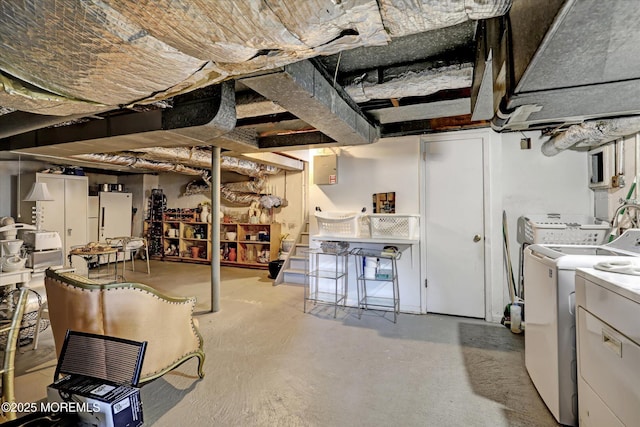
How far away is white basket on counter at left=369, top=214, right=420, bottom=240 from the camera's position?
361 centimetres

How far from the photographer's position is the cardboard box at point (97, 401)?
110 centimetres

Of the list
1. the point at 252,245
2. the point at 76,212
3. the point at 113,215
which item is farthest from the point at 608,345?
the point at 113,215

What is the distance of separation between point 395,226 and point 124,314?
2.83 metres

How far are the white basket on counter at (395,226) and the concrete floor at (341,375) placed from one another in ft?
3.28

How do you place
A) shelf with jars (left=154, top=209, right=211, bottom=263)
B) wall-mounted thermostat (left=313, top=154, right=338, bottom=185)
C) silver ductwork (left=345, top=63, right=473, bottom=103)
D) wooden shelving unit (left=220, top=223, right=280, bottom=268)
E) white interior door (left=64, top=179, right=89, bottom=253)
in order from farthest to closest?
1. shelf with jars (left=154, top=209, right=211, bottom=263)
2. wooden shelving unit (left=220, top=223, right=280, bottom=268)
3. white interior door (left=64, top=179, right=89, bottom=253)
4. wall-mounted thermostat (left=313, top=154, right=338, bottom=185)
5. silver ductwork (left=345, top=63, right=473, bottom=103)

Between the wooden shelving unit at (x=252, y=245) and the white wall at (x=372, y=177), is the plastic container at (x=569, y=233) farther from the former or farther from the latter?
the wooden shelving unit at (x=252, y=245)

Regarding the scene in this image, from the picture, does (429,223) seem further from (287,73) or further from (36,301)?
(36,301)

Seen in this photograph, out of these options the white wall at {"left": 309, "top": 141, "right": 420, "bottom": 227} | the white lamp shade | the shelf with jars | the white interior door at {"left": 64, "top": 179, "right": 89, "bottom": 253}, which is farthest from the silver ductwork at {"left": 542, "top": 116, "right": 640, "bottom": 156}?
the white interior door at {"left": 64, "top": 179, "right": 89, "bottom": 253}

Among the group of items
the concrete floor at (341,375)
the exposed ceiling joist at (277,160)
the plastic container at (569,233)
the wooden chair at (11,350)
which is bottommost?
the concrete floor at (341,375)

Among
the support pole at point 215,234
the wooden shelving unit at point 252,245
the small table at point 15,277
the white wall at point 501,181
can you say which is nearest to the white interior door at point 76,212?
the wooden shelving unit at point 252,245

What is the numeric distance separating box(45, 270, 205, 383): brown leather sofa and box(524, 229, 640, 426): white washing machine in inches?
95.7

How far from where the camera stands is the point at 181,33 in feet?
3.25

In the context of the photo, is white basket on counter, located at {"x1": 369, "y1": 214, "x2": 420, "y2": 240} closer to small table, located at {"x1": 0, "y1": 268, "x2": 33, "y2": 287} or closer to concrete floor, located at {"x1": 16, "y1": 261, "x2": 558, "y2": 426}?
concrete floor, located at {"x1": 16, "y1": 261, "x2": 558, "y2": 426}

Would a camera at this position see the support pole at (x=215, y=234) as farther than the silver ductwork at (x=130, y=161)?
No
